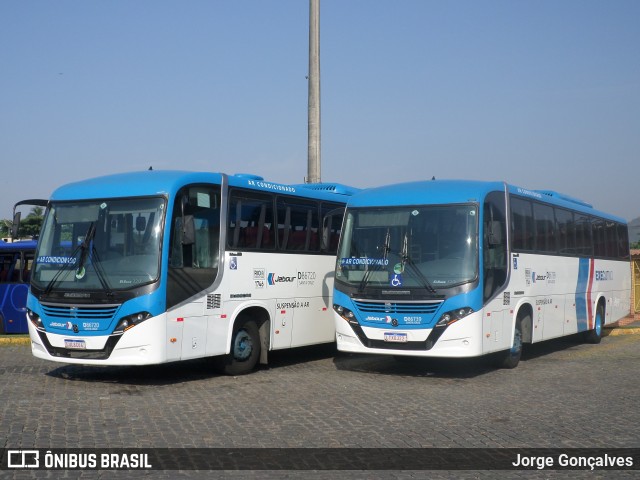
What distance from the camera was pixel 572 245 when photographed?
18859 mm

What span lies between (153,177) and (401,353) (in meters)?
4.82

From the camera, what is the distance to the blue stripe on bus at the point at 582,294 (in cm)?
1916

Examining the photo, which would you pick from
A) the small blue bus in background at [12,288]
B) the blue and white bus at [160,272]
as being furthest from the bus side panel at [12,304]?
the blue and white bus at [160,272]

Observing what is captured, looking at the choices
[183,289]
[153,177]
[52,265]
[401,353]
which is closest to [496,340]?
[401,353]

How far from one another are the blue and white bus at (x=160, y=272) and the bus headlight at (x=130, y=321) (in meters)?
0.01

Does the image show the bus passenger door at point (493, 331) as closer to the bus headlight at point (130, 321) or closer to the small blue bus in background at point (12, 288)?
the bus headlight at point (130, 321)

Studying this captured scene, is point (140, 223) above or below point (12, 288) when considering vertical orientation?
above

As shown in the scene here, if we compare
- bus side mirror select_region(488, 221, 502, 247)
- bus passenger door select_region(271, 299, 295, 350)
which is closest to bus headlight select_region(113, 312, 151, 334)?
bus passenger door select_region(271, 299, 295, 350)

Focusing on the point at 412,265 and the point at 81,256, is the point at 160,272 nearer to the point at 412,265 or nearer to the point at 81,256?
the point at 81,256

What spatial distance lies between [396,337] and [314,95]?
1059cm

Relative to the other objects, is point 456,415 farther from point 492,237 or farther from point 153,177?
point 153,177

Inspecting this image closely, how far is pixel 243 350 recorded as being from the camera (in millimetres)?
14109

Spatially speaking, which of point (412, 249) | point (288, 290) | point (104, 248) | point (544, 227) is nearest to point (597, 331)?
point (544, 227)

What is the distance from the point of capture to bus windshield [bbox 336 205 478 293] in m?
13.3
